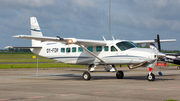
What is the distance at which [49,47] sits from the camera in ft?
71.8

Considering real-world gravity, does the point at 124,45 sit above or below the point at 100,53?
above

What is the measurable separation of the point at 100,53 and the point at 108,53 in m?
0.68

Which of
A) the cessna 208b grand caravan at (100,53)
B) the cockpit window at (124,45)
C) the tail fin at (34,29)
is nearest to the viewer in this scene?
the cessna 208b grand caravan at (100,53)

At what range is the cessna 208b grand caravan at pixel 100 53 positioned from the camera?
17.2 metres

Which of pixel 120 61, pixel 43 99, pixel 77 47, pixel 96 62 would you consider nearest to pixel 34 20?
pixel 77 47

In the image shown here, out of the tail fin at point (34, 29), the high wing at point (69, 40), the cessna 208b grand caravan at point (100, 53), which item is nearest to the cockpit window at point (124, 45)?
the cessna 208b grand caravan at point (100, 53)

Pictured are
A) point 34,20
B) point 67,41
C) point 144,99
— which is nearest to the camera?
point 144,99

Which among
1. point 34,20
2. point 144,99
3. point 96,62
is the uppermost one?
point 34,20

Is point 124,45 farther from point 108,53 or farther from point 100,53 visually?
point 100,53

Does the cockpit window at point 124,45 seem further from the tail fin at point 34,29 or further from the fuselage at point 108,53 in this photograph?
the tail fin at point 34,29

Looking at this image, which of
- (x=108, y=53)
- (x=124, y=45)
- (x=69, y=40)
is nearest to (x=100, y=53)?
(x=108, y=53)

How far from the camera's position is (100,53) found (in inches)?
749

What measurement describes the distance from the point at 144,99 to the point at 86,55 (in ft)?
34.4

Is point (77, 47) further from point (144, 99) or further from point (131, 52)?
point (144, 99)
